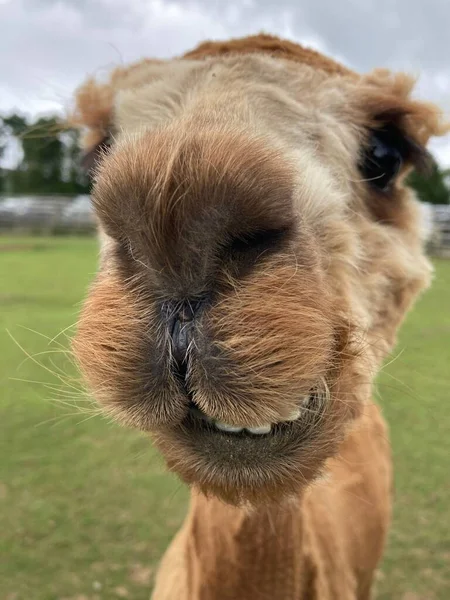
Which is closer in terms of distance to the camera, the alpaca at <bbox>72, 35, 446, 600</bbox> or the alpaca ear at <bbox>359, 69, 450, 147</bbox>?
the alpaca at <bbox>72, 35, 446, 600</bbox>

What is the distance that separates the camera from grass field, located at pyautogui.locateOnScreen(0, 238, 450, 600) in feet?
10.8

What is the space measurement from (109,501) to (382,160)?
3118mm

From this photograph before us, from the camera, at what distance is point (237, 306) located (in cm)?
98

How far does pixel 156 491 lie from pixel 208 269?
3.50 meters

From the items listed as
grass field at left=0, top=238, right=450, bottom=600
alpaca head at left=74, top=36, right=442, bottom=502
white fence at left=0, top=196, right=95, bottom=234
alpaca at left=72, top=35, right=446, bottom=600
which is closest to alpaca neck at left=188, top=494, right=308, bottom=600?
alpaca at left=72, top=35, right=446, bottom=600

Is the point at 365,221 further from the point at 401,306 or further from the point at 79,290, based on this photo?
the point at 79,290

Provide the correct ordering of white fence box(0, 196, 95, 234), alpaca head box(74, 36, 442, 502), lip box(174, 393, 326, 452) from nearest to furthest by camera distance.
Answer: alpaca head box(74, 36, 442, 502), lip box(174, 393, 326, 452), white fence box(0, 196, 95, 234)

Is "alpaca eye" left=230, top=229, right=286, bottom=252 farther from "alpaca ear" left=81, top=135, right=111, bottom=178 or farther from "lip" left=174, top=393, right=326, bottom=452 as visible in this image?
"alpaca ear" left=81, top=135, right=111, bottom=178

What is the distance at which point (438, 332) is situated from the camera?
8.71m

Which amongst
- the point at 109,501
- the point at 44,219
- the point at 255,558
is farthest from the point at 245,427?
the point at 44,219

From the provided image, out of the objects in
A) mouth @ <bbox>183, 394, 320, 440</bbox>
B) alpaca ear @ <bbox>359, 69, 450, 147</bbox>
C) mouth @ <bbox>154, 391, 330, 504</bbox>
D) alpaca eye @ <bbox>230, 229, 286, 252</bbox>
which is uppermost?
alpaca ear @ <bbox>359, 69, 450, 147</bbox>

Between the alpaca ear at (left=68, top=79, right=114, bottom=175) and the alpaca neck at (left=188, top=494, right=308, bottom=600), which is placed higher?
the alpaca ear at (left=68, top=79, right=114, bottom=175)

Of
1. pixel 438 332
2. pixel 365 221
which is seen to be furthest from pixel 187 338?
pixel 438 332

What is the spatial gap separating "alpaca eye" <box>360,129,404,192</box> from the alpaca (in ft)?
0.44
